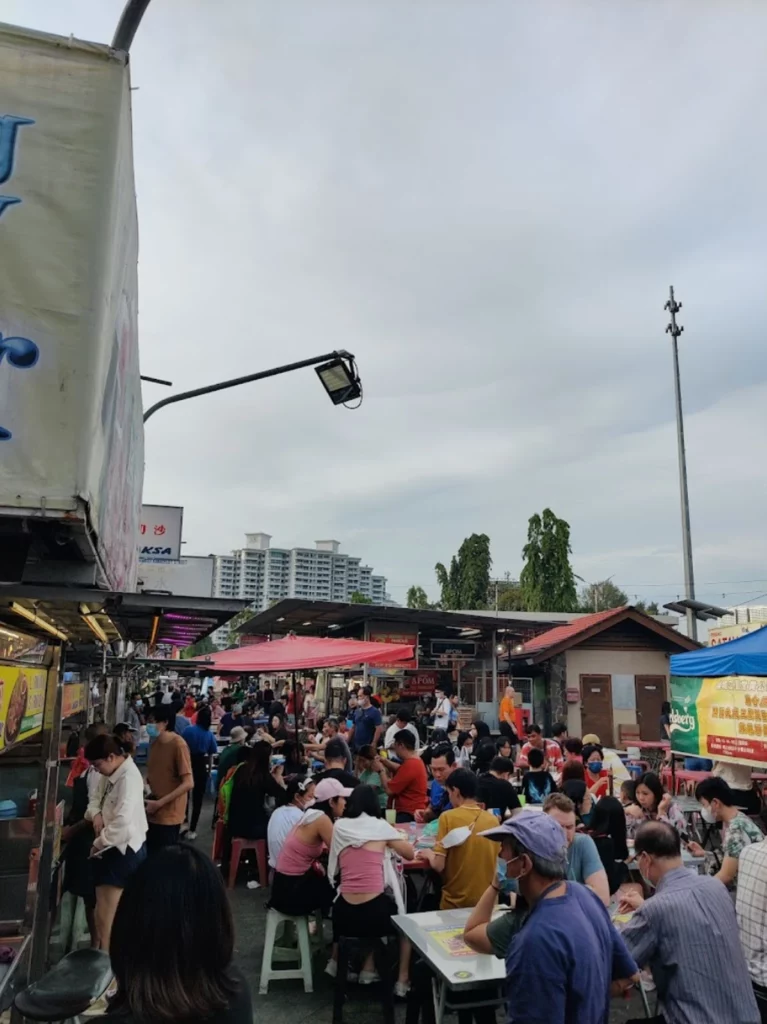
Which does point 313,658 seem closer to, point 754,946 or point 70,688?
point 70,688

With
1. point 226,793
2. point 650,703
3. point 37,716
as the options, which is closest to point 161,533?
point 226,793

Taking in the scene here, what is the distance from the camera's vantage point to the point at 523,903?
3.21 m

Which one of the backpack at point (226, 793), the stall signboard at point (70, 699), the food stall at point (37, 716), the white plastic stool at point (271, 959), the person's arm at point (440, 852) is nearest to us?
the food stall at point (37, 716)

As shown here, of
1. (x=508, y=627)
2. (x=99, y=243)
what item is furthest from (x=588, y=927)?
(x=508, y=627)

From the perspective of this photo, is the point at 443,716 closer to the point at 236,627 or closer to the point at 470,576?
the point at 236,627

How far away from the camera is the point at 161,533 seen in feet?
46.2

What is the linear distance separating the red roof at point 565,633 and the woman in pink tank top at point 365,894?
672 inches

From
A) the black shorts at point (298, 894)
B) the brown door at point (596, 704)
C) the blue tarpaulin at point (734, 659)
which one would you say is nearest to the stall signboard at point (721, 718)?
the blue tarpaulin at point (734, 659)

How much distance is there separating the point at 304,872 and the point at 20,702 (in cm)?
281

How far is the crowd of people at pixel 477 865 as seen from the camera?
98.1 inches

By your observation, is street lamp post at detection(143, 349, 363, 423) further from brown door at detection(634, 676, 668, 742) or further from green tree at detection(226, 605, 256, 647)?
brown door at detection(634, 676, 668, 742)

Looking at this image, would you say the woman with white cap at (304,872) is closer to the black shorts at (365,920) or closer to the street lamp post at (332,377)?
the black shorts at (365,920)

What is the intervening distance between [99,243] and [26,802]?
480 centimetres

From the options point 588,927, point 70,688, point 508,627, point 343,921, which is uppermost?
point 508,627
